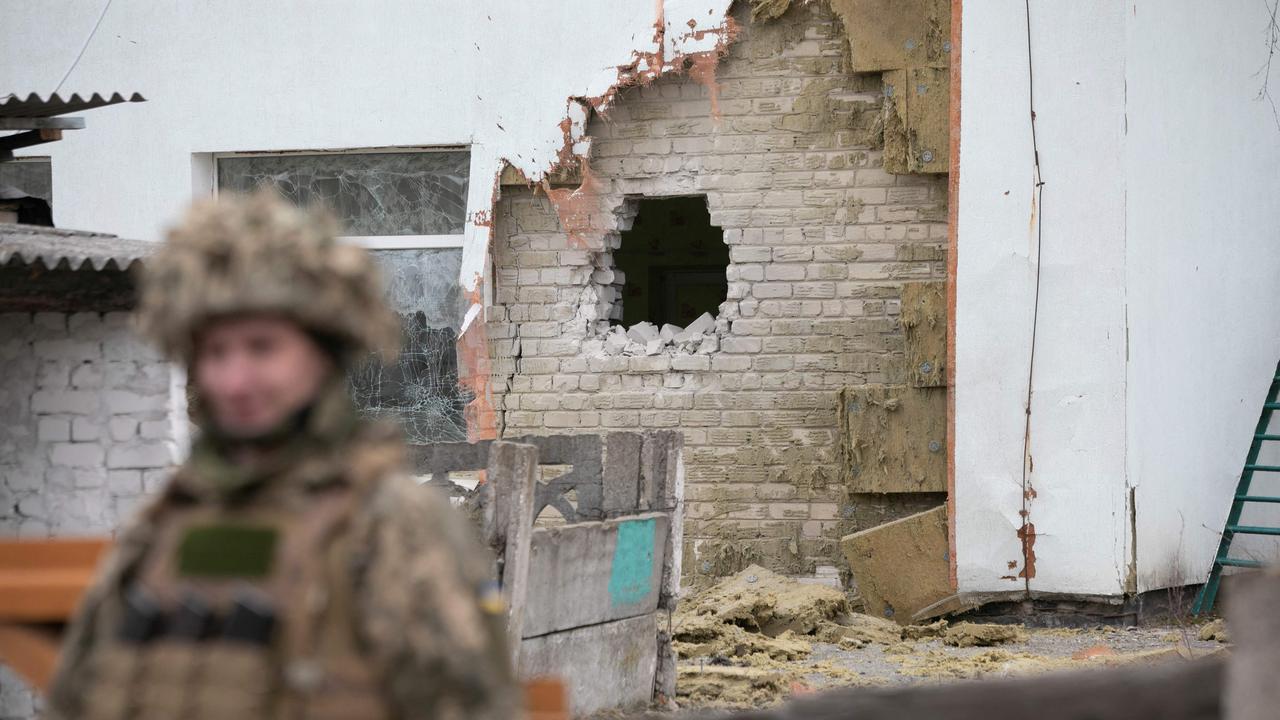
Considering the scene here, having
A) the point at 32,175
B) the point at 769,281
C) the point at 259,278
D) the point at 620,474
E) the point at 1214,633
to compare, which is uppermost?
the point at 32,175

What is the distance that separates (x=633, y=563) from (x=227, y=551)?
203 inches

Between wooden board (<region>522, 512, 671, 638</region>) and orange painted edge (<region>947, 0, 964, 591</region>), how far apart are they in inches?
88.7

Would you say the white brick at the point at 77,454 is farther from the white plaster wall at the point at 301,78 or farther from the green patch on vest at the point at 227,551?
the green patch on vest at the point at 227,551

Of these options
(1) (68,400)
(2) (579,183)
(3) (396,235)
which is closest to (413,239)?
(3) (396,235)

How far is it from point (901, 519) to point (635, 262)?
18.8ft

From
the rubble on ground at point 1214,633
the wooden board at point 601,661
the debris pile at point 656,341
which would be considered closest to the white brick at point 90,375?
the wooden board at point 601,661

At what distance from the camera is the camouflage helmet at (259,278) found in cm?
207

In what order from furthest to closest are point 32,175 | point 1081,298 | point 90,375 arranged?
point 32,175
point 1081,298
point 90,375

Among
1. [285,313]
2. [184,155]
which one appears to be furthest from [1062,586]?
[285,313]

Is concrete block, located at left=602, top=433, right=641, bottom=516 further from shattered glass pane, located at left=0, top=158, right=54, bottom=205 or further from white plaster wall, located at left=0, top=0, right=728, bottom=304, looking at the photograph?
shattered glass pane, located at left=0, top=158, right=54, bottom=205

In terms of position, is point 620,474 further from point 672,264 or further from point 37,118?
point 672,264

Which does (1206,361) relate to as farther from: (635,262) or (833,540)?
(635,262)

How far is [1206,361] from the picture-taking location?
922 centimetres

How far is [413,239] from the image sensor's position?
10188mm
